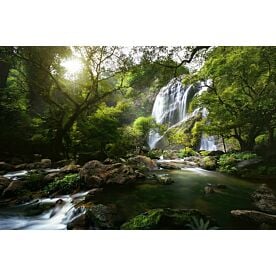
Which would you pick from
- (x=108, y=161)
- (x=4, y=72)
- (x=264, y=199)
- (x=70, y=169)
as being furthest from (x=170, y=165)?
(x=4, y=72)

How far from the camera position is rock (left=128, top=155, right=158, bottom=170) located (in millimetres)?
3064

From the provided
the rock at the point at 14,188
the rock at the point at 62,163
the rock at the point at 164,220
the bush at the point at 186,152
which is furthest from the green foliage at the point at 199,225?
the rock at the point at 14,188

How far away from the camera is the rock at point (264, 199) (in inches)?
106

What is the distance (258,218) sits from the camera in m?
2.63

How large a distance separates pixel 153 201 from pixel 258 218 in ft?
3.32

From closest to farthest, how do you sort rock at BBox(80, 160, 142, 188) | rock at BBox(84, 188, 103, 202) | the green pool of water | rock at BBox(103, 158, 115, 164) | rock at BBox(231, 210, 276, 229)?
rock at BBox(231, 210, 276, 229), the green pool of water, rock at BBox(84, 188, 103, 202), rock at BBox(80, 160, 142, 188), rock at BBox(103, 158, 115, 164)

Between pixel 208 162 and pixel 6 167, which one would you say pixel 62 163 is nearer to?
pixel 6 167

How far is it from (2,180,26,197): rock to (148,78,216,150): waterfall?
1.43 m

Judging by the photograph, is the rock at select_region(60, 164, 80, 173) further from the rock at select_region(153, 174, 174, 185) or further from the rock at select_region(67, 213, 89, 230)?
the rock at select_region(153, 174, 174, 185)

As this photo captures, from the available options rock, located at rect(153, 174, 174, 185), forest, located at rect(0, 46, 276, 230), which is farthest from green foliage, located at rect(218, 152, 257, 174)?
rock, located at rect(153, 174, 174, 185)
